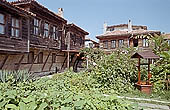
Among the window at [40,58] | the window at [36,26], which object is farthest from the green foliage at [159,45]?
the window at [40,58]

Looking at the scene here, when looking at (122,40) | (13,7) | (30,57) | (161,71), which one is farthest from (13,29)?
(122,40)

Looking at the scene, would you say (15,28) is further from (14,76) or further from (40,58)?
(14,76)

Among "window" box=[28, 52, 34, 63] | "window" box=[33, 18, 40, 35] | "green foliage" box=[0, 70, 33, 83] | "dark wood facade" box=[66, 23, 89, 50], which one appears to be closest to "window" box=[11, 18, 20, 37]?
"window" box=[33, 18, 40, 35]

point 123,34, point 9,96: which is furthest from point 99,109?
point 123,34

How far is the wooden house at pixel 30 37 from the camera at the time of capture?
29.7 ft

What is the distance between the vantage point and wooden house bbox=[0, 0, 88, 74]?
906 cm

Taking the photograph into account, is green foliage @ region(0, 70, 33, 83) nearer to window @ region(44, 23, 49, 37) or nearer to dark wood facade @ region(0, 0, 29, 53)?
dark wood facade @ region(0, 0, 29, 53)

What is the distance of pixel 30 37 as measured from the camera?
35.8ft

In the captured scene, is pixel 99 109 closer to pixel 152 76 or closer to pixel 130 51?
pixel 152 76

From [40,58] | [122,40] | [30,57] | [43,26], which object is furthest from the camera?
[122,40]

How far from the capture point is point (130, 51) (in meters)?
9.66

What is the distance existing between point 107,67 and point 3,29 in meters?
6.44

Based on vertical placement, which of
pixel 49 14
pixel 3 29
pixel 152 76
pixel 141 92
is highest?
pixel 49 14

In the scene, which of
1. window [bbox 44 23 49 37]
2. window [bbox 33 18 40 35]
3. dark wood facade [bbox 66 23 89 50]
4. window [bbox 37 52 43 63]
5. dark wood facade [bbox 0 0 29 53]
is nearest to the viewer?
dark wood facade [bbox 0 0 29 53]
